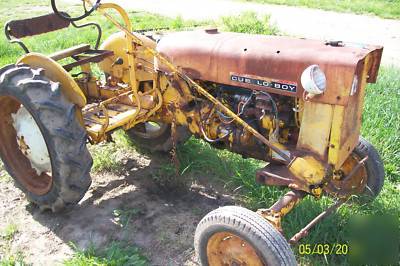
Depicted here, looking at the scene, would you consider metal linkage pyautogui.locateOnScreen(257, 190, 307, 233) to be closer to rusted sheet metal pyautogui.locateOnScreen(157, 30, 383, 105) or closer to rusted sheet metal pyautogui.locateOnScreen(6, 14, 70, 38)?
rusted sheet metal pyautogui.locateOnScreen(157, 30, 383, 105)

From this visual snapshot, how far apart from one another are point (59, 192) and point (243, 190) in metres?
1.60

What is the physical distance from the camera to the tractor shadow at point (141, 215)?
340 centimetres

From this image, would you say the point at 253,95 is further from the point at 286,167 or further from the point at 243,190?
the point at 243,190

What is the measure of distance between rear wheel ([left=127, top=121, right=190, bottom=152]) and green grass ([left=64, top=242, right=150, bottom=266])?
1353 millimetres

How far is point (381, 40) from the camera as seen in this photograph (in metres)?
9.20

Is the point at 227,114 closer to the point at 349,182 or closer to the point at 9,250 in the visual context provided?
the point at 349,182

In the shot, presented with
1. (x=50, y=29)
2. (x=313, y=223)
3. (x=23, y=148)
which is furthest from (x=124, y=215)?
(x=50, y=29)

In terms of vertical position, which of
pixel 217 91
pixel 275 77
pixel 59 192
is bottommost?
pixel 59 192

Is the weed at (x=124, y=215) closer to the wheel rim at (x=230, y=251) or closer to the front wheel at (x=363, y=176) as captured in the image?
the wheel rim at (x=230, y=251)

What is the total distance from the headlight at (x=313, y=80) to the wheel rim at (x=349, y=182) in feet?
3.63

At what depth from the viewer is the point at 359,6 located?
1191 cm

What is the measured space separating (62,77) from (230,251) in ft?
5.90

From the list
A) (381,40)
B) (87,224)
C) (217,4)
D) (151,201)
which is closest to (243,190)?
(151,201)

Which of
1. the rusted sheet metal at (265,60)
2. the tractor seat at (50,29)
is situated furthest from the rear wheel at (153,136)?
the rusted sheet metal at (265,60)
